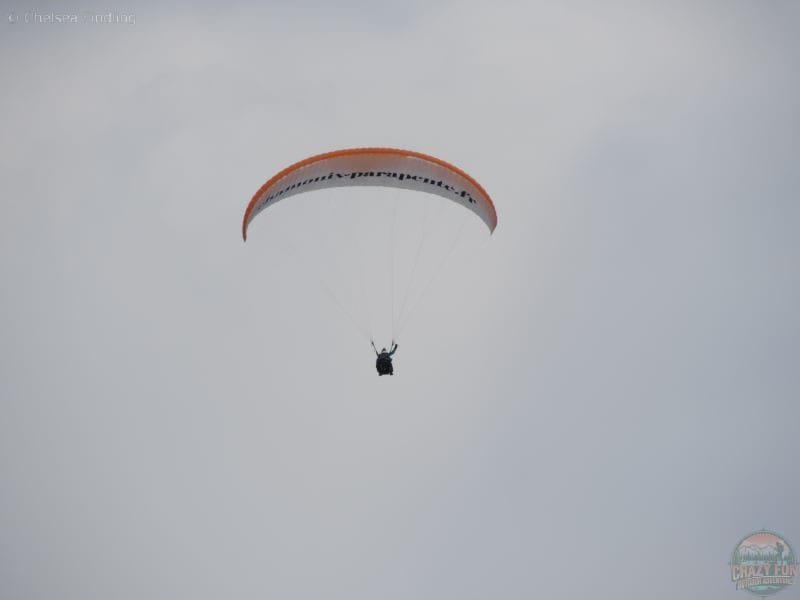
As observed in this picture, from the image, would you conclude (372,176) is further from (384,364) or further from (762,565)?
(762,565)

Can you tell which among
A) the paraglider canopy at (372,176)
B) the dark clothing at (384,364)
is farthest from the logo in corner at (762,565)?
the paraglider canopy at (372,176)

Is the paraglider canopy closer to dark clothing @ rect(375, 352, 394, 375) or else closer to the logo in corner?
dark clothing @ rect(375, 352, 394, 375)

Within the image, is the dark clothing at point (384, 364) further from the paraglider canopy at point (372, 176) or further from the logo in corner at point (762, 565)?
the logo in corner at point (762, 565)

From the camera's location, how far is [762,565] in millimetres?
47812

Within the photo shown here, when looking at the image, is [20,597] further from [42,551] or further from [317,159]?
[317,159]

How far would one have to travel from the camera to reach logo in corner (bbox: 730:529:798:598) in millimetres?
46188

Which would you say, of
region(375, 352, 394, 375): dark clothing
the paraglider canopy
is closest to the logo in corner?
region(375, 352, 394, 375): dark clothing

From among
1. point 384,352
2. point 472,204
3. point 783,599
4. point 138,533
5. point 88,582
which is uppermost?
point 472,204

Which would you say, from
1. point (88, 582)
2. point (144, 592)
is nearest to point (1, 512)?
point (88, 582)

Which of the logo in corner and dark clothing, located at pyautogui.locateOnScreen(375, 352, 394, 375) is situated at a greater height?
dark clothing, located at pyautogui.locateOnScreen(375, 352, 394, 375)

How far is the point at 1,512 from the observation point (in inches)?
4380

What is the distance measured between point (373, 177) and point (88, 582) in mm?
99297

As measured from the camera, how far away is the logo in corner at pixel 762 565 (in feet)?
152

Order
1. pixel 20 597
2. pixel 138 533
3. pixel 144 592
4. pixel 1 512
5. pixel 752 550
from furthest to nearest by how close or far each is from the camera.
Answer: pixel 1 512 < pixel 20 597 < pixel 144 592 < pixel 138 533 < pixel 752 550
